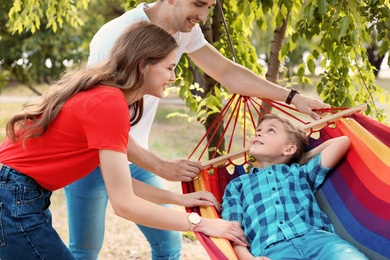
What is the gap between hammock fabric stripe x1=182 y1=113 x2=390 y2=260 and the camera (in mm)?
2219

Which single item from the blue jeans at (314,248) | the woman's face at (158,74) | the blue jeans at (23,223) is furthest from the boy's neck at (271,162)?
the blue jeans at (23,223)

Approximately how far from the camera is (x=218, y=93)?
11.5 ft

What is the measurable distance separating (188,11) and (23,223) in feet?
3.38

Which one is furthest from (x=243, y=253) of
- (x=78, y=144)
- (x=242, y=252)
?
(x=78, y=144)

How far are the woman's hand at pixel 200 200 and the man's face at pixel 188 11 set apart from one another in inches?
25.8

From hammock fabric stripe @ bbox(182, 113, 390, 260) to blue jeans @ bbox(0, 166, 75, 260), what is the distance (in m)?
0.67

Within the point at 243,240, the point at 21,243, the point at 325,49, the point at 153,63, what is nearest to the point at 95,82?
the point at 153,63

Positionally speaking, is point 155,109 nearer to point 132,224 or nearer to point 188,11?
Answer: point 188,11

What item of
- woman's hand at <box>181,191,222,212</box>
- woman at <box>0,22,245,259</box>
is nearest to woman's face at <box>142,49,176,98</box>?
woman at <box>0,22,245,259</box>

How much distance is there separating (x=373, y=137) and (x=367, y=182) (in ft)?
0.65

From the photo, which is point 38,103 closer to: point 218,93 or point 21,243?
point 21,243

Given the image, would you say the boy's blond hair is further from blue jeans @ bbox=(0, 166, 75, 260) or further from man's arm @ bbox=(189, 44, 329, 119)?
blue jeans @ bbox=(0, 166, 75, 260)

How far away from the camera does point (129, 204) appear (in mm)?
1811

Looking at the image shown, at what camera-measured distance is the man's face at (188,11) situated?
2359mm
